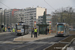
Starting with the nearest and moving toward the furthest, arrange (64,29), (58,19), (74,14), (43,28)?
(64,29) → (43,28) → (74,14) → (58,19)

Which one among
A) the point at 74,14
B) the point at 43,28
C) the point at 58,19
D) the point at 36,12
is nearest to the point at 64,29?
the point at 43,28

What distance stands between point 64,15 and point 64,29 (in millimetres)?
47448

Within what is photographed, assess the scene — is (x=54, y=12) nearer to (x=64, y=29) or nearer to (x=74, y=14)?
(x=74, y=14)

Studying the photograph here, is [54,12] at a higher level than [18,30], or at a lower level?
higher

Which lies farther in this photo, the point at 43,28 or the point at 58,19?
the point at 58,19

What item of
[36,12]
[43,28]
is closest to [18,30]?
[43,28]

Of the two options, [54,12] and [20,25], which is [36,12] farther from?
[20,25]

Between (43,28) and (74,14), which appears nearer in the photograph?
(43,28)

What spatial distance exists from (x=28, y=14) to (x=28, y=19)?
489cm

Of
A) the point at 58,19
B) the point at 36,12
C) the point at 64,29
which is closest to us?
the point at 64,29

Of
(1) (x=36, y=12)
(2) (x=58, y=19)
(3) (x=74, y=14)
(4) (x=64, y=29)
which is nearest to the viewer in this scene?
(4) (x=64, y=29)

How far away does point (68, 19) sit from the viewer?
89.7 meters

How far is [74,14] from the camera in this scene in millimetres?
88812

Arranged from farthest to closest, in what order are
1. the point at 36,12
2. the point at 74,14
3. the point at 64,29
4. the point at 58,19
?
1. the point at 36,12
2. the point at 58,19
3. the point at 74,14
4. the point at 64,29
